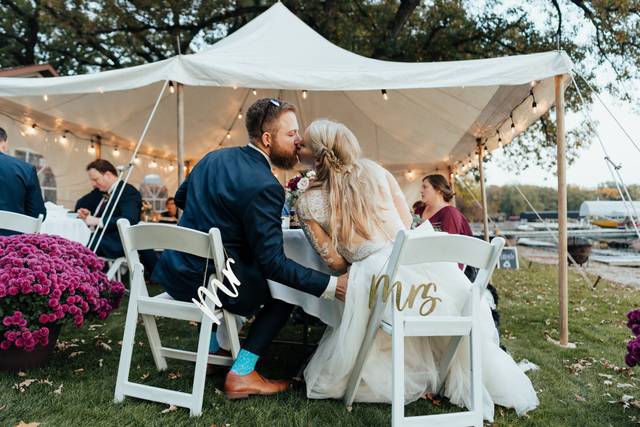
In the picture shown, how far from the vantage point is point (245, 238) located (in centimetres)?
209

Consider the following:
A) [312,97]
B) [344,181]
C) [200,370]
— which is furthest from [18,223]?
[312,97]

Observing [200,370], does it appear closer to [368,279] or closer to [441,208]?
[368,279]

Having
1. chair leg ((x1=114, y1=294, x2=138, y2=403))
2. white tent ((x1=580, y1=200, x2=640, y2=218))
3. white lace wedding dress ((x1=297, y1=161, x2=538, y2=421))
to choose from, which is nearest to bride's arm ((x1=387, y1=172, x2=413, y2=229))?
white lace wedding dress ((x1=297, y1=161, x2=538, y2=421))

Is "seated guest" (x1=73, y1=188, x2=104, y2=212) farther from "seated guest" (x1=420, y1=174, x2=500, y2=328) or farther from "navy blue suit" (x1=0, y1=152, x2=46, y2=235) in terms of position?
"seated guest" (x1=420, y1=174, x2=500, y2=328)

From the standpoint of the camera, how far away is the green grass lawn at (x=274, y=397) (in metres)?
1.93

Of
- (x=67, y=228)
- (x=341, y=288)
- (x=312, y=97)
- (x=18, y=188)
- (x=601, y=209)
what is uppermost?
(x=312, y=97)

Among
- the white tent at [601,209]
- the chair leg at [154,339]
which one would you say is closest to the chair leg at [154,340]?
the chair leg at [154,339]

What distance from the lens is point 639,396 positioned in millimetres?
2334

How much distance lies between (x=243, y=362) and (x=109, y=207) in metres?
3.17

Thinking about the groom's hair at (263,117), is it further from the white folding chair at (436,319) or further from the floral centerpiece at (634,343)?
the floral centerpiece at (634,343)

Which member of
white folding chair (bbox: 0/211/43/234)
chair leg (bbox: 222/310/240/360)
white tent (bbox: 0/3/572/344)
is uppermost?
white tent (bbox: 0/3/572/344)

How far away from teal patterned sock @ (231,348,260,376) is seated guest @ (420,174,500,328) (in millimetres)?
1851

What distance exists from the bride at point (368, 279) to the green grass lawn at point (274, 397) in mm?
93

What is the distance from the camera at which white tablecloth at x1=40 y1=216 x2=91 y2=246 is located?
423cm
